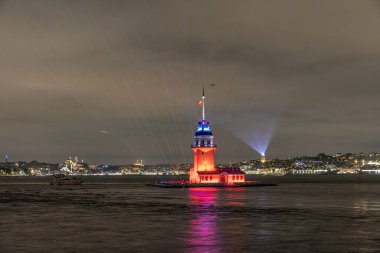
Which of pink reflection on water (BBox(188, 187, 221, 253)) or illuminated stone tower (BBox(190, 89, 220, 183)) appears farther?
illuminated stone tower (BBox(190, 89, 220, 183))

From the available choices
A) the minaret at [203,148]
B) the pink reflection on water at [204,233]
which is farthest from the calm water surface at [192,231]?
the minaret at [203,148]

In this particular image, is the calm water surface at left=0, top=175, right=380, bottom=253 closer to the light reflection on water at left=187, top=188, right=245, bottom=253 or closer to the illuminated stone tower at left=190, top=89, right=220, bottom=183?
the light reflection on water at left=187, top=188, right=245, bottom=253

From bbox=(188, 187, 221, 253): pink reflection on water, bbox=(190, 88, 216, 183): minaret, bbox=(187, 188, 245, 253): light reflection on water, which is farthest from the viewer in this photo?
bbox=(190, 88, 216, 183): minaret

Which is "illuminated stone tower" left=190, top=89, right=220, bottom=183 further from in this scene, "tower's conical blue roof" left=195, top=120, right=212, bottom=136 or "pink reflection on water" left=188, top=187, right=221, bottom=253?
"pink reflection on water" left=188, top=187, right=221, bottom=253

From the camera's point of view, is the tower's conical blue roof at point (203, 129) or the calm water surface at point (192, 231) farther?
the tower's conical blue roof at point (203, 129)

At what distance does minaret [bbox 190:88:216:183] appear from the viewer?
128 m

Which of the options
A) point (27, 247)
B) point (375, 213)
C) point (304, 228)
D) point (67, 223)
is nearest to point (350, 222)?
point (304, 228)

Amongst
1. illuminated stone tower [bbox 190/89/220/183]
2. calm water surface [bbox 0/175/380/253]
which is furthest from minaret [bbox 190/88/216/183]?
calm water surface [bbox 0/175/380/253]

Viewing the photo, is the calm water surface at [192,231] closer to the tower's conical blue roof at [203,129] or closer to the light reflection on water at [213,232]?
the light reflection on water at [213,232]

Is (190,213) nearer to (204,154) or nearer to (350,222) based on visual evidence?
(350,222)

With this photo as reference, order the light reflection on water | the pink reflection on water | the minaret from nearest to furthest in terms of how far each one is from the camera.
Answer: the pink reflection on water
the light reflection on water
the minaret

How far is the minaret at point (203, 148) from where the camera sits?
128m

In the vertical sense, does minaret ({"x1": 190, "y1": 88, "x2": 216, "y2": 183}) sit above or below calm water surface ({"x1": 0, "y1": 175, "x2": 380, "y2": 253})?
above

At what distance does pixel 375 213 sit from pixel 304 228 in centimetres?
1665
